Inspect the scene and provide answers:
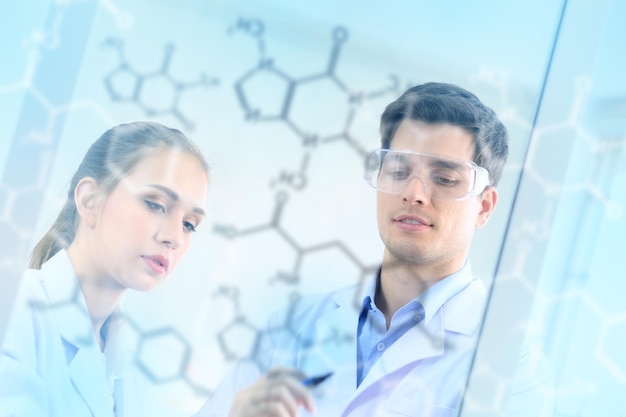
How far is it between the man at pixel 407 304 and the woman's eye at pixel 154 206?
6.9 inches

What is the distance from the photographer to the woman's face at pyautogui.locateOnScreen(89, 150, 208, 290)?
0.63 metres

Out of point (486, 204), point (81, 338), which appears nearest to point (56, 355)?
point (81, 338)

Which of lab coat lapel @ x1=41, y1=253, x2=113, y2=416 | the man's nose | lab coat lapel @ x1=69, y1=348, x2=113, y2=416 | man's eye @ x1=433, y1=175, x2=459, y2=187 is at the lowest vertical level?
lab coat lapel @ x1=69, y1=348, x2=113, y2=416

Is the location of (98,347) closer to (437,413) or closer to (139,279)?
(139,279)

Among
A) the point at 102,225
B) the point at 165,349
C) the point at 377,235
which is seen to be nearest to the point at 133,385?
the point at 165,349

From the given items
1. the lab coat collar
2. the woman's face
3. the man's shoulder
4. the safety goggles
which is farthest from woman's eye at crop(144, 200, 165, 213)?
the man's shoulder

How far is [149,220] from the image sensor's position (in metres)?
0.63

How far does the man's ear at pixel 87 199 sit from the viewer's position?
64 centimetres

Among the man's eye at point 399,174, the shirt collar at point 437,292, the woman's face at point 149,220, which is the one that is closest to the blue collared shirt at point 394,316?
the shirt collar at point 437,292

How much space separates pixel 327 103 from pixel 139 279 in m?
0.29

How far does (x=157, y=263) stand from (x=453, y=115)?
1.21 ft

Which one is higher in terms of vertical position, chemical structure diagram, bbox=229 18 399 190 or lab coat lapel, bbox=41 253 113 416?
chemical structure diagram, bbox=229 18 399 190

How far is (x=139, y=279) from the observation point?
2.08 feet

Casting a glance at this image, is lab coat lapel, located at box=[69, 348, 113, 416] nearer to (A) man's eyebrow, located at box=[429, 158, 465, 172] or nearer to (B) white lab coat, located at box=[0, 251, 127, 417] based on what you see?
(B) white lab coat, located at box=[0, 251, 127, 417]
